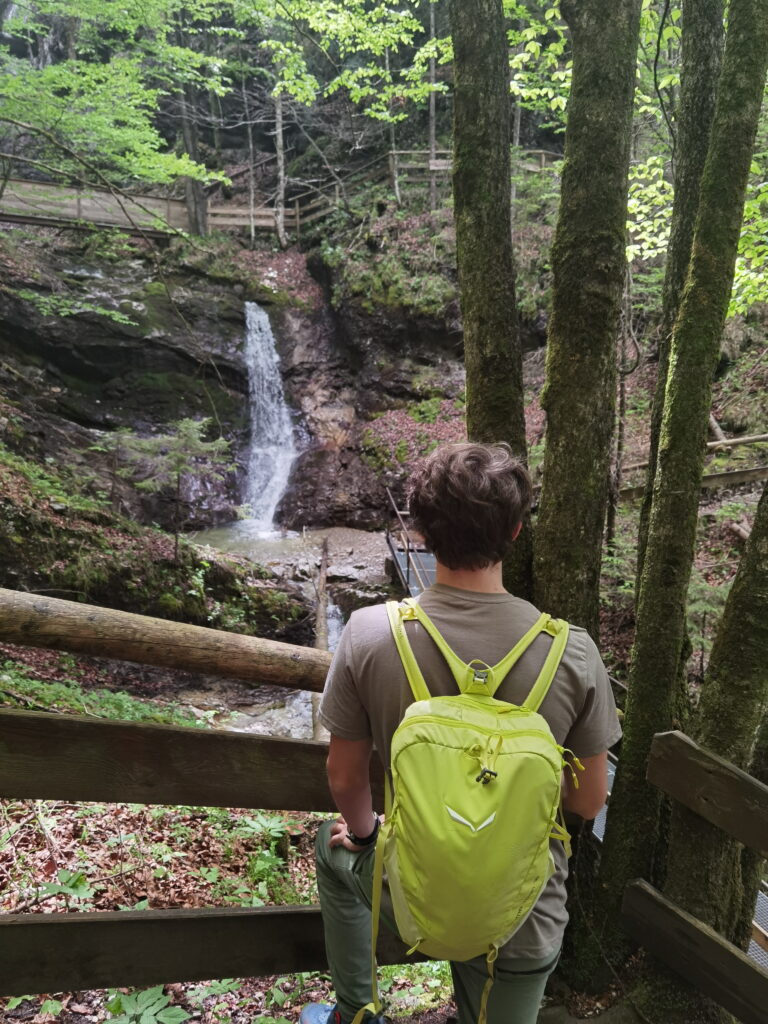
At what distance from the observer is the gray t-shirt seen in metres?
1.39

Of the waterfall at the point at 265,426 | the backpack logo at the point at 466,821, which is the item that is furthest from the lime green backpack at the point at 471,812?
the waterfall at the point at 265,426

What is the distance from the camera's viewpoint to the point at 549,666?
1.38m

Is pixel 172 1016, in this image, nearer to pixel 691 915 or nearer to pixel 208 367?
pixel 691 915

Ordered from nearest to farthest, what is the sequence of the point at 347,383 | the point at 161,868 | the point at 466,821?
the point at 466,821 → the point at 161,868 → the point at 347,383

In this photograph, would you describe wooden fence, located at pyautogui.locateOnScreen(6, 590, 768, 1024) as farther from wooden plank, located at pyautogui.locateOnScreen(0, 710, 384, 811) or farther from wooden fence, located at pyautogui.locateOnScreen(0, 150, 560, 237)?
wooden fence, located at pyautogui.locateOnScreen(0, 150, 560, 237)

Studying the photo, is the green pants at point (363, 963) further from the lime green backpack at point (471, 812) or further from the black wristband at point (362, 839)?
the lime green backpack at point (471, 812)

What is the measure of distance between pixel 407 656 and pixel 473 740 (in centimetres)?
24

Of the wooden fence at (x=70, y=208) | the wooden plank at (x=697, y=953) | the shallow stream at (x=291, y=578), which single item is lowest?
the shallow stream at (x=291, y=578)

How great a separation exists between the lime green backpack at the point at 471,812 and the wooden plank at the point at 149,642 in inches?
33.2

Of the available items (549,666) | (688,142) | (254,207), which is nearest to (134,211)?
(254,207)

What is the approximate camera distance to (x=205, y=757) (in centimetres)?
191

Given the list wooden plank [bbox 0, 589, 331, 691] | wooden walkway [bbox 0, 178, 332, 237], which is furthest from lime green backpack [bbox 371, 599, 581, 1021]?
wooden walkway [bbox 0, 178, 332, 237]

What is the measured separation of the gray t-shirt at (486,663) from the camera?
1.39 m

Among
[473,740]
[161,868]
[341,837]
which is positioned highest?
[473,740]
